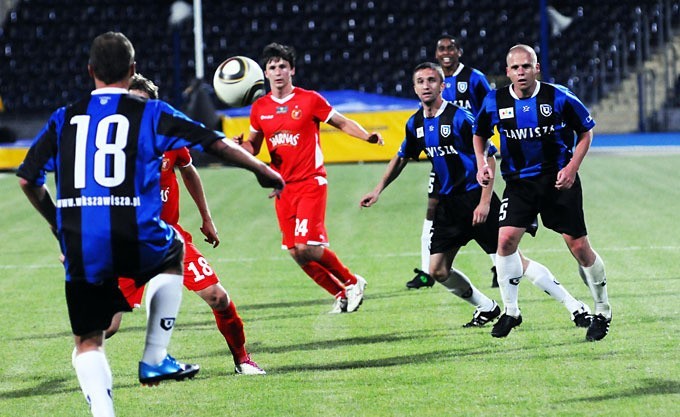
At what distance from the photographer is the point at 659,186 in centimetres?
1925

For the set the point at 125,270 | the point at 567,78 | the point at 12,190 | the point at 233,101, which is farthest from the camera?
the point at 567,78

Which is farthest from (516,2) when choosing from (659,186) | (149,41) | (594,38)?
(659,186)

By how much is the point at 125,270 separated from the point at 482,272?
A: 6.48 m

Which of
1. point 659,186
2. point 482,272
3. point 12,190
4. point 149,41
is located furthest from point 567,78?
point 482,272

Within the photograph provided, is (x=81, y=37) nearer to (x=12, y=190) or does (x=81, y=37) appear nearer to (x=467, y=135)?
(x=12, y=190)

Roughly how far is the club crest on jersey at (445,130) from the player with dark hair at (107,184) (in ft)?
11.4

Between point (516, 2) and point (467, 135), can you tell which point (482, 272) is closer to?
point (467, 135)

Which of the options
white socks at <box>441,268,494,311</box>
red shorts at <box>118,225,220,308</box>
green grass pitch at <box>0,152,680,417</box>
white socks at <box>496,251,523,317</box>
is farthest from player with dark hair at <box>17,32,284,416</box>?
white socks at <box>441,268,494,311</box>

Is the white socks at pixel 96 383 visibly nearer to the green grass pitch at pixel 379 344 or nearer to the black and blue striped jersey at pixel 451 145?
the green grass pitch at pixel 379 344

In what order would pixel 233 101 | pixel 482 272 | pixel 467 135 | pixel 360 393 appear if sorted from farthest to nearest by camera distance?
pixel 482 272, pixel 233 101, pixel 467 135, pixel 360 393

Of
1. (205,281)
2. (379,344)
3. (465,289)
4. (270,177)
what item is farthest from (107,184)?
(465,289)

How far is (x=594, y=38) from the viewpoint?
34.5 metres

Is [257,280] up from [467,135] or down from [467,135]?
down

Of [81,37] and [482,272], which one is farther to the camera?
[81,37]
